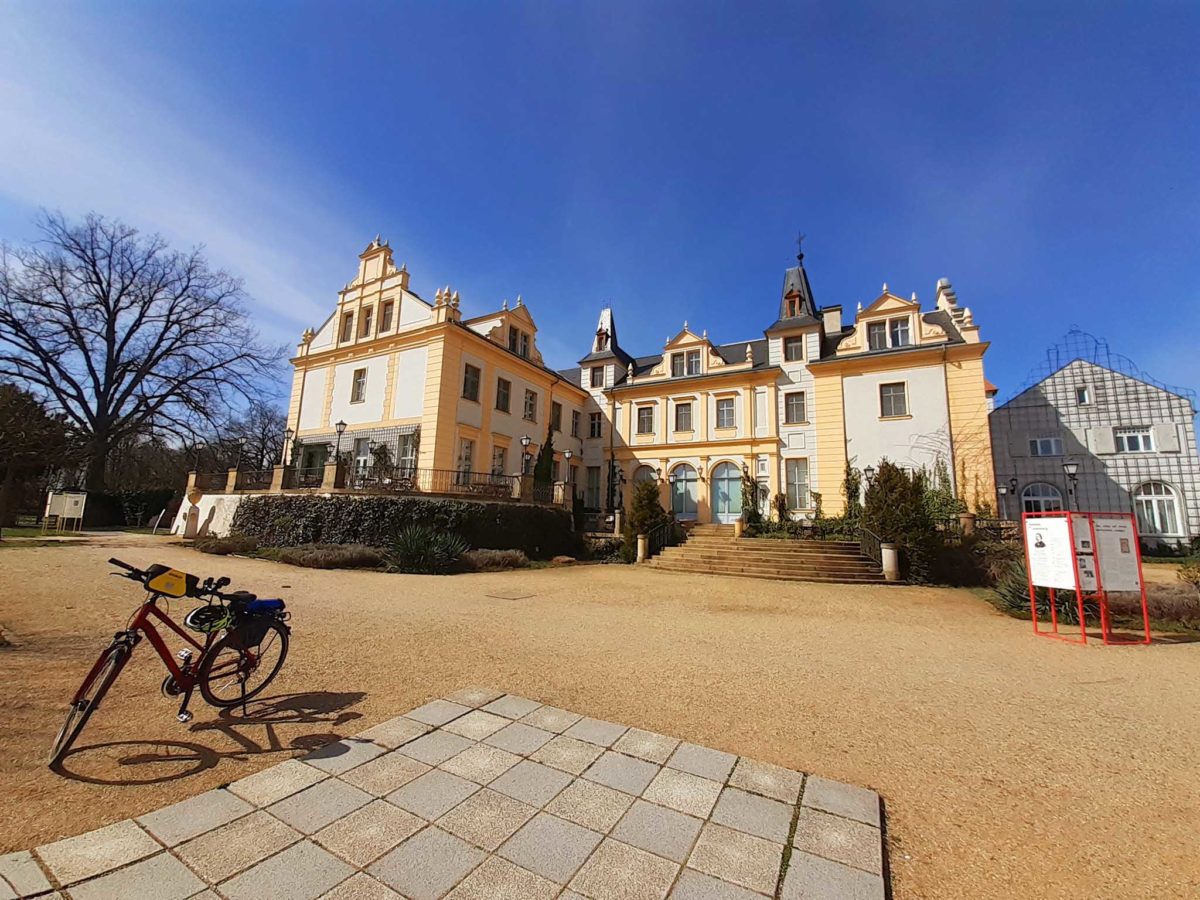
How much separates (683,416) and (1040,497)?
16554mm

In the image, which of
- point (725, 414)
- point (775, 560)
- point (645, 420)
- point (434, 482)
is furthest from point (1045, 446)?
point (434, 482)

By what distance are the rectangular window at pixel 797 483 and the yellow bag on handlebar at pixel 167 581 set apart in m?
21.5

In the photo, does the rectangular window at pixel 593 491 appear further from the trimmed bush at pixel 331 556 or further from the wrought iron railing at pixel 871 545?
the wrought iron railing at pixel 871 545

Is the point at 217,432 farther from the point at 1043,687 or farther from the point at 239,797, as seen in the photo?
the point at 1043,687

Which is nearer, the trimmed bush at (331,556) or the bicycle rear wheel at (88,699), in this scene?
the bicycle rear wheel at (88,699)

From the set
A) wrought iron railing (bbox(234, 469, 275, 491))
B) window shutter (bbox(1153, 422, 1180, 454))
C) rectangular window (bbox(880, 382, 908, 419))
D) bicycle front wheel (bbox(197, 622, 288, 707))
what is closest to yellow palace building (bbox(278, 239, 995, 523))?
rectangular window (bbox(880, 382, 908, 419))

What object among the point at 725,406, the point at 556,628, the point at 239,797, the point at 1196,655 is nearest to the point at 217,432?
the point at 725,406

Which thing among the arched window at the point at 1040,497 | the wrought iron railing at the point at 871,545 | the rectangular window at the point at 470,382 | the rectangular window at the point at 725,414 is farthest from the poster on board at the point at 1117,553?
the arched window at the point at 1040,497

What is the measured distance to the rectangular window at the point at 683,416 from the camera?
24.9 meters

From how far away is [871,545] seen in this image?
48.1 feet

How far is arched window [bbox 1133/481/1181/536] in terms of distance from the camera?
2122 centimetres

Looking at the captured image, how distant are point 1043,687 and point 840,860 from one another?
168 inches

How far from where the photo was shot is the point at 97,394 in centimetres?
2584

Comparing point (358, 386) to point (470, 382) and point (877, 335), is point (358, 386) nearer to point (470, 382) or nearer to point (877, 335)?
point (470, 382)
